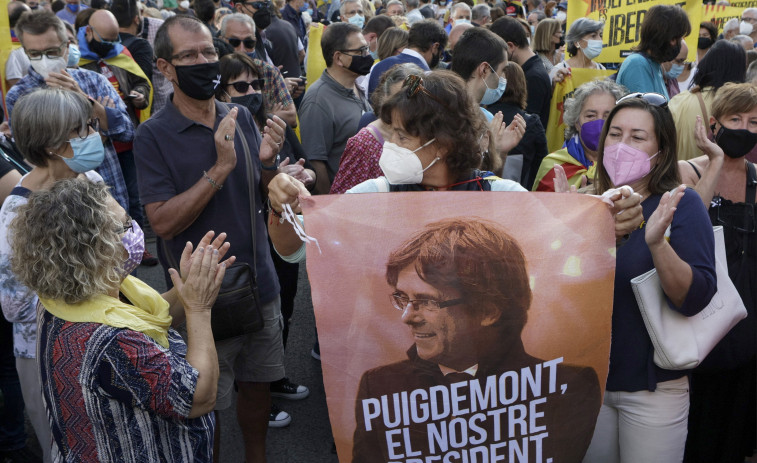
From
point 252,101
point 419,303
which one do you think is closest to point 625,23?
point 252,101

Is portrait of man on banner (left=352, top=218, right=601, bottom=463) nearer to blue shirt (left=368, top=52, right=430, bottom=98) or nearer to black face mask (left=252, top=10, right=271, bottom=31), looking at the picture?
blue shirt (left=368, top=52, right=430, bottom=98)

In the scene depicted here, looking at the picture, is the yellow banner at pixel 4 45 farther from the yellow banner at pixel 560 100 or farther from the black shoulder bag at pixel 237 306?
the yellow banner at pixel 560 100

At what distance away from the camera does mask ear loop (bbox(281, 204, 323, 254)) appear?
1975mm

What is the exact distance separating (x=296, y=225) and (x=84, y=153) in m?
1.76

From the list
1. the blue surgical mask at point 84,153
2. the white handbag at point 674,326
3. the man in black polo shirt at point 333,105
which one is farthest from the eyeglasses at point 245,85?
the white handbag at point 674,326

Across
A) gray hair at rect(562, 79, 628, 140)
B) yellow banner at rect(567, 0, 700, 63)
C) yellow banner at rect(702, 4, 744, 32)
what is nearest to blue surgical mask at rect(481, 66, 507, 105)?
gray hair at rect(562, 79, 628, 140)

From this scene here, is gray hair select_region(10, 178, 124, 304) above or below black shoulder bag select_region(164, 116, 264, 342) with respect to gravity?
above

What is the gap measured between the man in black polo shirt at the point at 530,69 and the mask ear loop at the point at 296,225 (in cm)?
414

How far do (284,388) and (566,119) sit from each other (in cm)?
245

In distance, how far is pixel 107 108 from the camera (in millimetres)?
5059

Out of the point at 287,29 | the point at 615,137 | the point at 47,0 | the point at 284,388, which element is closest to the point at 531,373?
the point at 615,137

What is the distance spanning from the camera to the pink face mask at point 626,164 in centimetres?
256

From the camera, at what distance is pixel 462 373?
6.54 ft

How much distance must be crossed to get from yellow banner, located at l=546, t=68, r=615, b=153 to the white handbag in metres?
3.70
